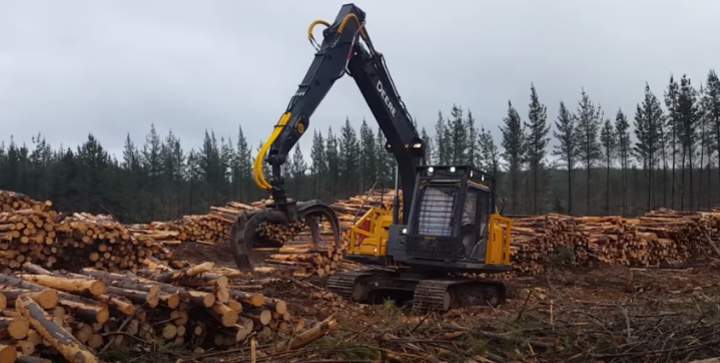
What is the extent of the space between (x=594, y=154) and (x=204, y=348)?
A: 4541 cm

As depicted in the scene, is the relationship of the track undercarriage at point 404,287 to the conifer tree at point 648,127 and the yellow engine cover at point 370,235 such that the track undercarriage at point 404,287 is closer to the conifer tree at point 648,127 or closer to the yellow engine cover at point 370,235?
the yellow engine cover at point 370,235

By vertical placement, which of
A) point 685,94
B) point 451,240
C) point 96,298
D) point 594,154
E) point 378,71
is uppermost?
point 685,94

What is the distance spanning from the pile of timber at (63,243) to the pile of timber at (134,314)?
4.86 metres

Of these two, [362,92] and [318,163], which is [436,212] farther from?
[318,163]

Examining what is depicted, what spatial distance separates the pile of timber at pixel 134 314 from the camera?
16.5ft

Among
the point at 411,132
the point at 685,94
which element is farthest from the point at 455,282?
the point at 685,94

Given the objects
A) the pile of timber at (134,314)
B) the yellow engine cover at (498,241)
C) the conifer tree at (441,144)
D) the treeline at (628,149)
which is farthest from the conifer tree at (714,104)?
the pile of timber at (134,314)

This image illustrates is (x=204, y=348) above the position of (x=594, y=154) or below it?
below

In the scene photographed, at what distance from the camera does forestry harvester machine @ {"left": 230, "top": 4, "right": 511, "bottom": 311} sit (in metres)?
10.1

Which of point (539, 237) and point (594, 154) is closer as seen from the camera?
point (539, 237)

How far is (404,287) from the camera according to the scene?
11.0 metres

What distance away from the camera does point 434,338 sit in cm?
537

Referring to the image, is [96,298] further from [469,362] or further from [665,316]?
[665,316]

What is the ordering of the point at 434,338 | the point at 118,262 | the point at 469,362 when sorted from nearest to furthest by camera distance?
1. the point at 469,362
2. the point at 434,338
3. the point at 118,262
